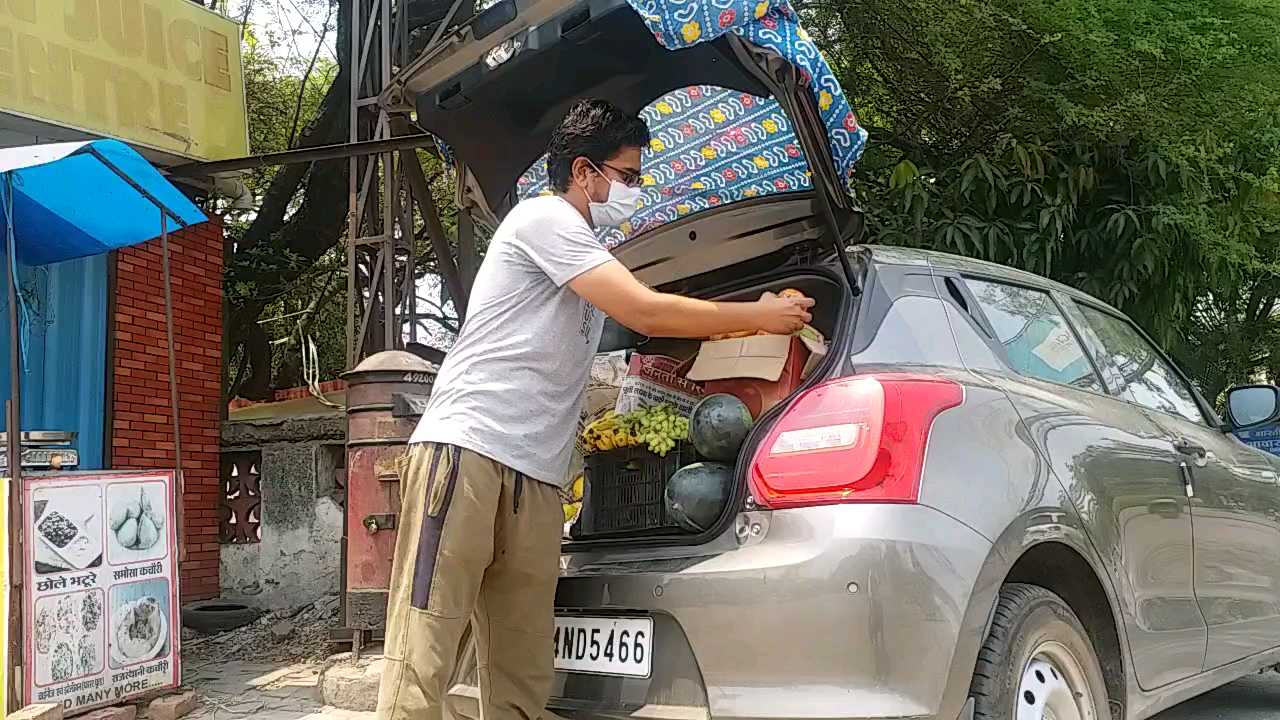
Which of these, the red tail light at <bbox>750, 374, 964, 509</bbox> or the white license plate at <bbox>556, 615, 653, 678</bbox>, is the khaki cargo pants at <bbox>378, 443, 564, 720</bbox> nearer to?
the white license plate at <bbox>556, 615, 653, 678</bbox>

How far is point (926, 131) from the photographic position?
7.81m

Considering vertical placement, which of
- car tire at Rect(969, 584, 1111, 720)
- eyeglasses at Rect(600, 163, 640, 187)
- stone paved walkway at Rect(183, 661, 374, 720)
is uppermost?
eyeglasses at Rect(600, 163, 640, 187)

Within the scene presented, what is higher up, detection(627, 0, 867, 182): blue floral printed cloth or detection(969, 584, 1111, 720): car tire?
detection(627, 0, 867, 182): blue floral printed cloth

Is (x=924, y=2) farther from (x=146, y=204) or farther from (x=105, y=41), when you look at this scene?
(x=105, y=41)

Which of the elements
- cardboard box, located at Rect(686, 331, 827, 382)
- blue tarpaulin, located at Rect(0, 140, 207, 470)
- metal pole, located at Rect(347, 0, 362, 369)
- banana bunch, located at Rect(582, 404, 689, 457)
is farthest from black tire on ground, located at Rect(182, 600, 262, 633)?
cardboard box, located at Rect(686, 331, 827, 382)

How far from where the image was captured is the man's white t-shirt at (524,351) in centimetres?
247

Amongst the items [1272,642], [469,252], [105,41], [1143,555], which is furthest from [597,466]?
[105,41]

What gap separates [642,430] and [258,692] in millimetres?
3429

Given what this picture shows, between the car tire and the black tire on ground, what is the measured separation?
5884mm

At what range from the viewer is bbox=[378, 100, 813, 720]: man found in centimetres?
237

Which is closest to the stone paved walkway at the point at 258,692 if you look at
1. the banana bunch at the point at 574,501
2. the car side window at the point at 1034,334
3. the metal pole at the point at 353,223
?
the metal pole at the point at 353,223

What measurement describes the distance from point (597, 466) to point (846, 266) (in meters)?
0.92

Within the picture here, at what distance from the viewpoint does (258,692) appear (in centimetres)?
526

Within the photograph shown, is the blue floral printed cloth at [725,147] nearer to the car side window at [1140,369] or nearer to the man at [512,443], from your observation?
the man at [512,443]
